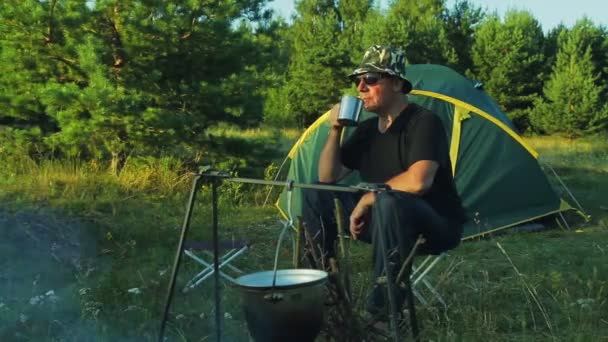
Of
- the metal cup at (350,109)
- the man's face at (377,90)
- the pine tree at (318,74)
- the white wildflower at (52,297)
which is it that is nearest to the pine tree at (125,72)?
the white wildflower at (52,297)

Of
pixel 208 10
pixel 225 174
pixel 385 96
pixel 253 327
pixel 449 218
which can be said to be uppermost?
pixel 208 10

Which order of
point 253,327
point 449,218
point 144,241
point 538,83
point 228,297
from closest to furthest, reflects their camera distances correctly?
point 253,327
point 449,218
point 228,297
point 144,241
point 538,83

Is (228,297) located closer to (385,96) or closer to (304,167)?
(385,96)

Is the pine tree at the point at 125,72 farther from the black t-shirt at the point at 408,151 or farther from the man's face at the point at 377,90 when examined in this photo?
the man's face at the point at 377,90

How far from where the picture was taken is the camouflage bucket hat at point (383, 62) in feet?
9.73

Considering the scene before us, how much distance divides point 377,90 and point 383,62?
125mm

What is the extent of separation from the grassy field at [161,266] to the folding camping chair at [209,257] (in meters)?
0.09

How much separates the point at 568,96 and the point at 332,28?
33.7 ft

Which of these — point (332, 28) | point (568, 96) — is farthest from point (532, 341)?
point (332, 28)

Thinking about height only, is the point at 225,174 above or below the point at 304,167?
above

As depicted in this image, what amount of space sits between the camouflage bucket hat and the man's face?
0.04 meters

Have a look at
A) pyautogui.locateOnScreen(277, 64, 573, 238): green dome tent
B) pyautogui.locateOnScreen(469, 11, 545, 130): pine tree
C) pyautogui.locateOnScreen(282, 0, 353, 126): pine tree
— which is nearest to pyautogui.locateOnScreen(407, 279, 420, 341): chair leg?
pyautogui.locateOnScreen(277, 64, 573, 238): green dome tent

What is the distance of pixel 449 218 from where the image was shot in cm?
299

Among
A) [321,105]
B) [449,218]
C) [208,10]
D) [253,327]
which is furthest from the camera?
[321,105]
